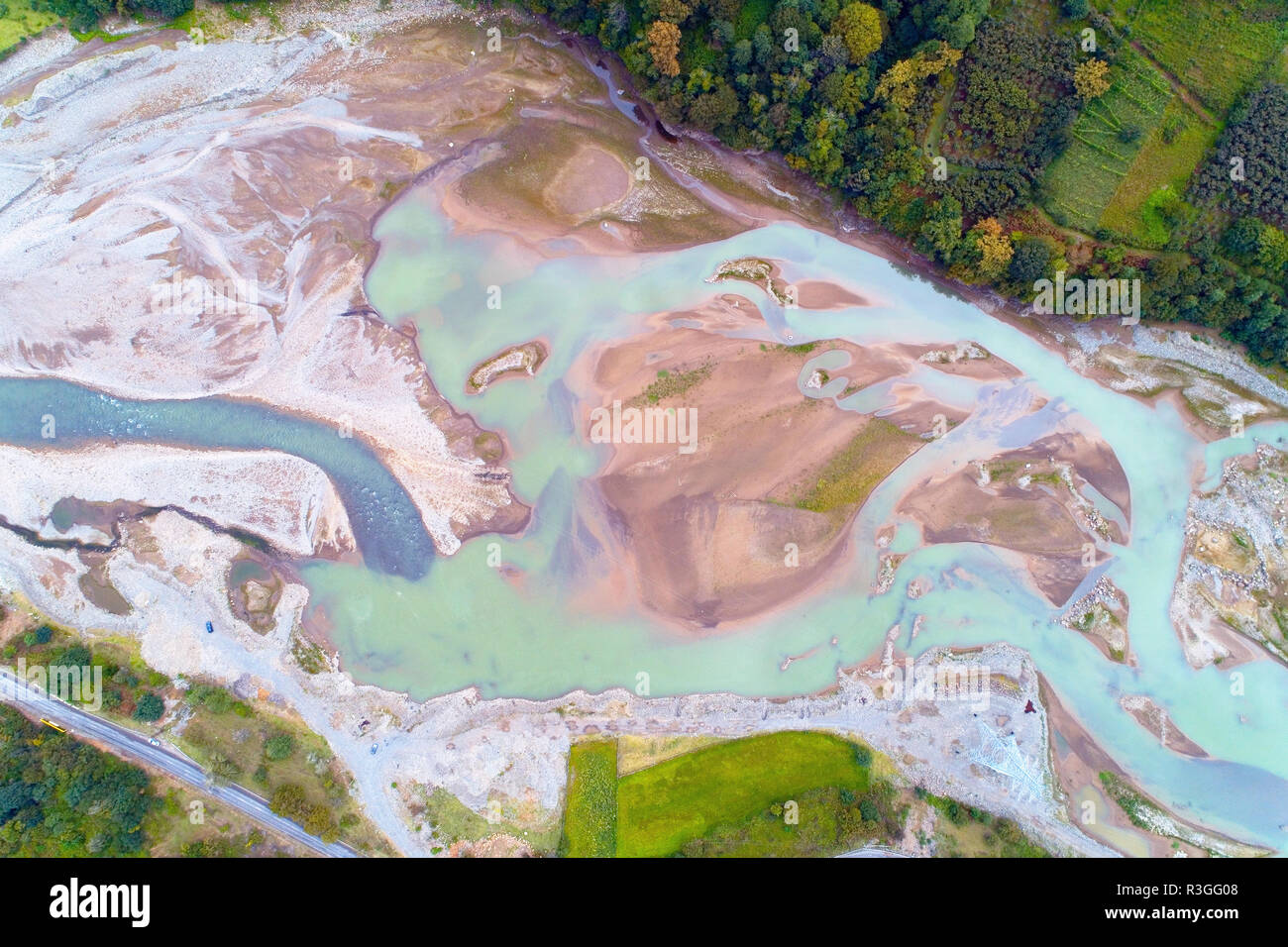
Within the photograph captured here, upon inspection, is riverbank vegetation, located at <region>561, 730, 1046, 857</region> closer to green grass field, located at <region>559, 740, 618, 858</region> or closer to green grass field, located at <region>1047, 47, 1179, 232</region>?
green grass field, located at <region>559, 740, 618, 858</region>

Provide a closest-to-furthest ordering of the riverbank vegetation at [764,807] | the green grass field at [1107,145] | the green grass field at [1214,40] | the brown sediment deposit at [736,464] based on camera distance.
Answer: the green grass field at [1214,40], the green grass field at [1107,145], the riverbank vegetation at [764,807], the brown sediment deposit at [736,464]

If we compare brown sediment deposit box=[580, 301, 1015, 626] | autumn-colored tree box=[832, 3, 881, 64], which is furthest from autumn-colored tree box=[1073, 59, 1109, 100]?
brown sediment deposit box=[580, 301, 1015, 626]

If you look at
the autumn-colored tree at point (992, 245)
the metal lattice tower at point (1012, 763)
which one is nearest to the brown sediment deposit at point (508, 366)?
the autumn-colored tree at point (992, 245)

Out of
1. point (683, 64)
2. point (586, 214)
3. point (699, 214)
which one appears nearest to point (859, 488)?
point (699, 214)

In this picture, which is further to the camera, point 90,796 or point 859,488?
point 859,488

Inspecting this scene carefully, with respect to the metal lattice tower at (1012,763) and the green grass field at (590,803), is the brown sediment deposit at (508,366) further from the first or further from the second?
the metal lattice tower at (1012,763)

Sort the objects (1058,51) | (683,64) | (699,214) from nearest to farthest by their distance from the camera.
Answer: (1058,51) → (683,64) → (699,214)
